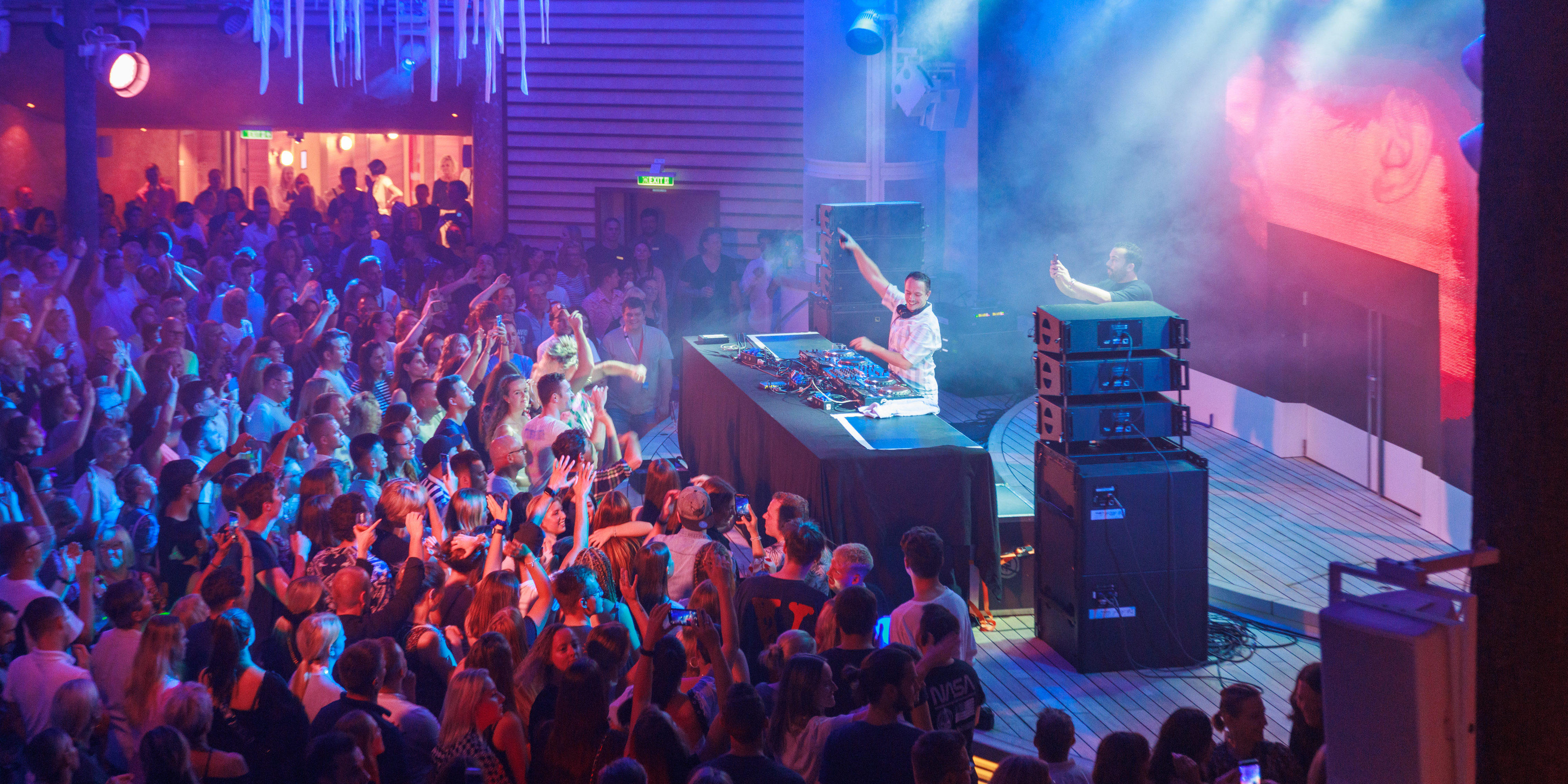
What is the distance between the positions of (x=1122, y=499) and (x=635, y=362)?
492 centimetres

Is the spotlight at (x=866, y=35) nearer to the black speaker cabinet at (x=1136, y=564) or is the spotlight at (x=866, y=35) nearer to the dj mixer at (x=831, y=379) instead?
the dj mixer at (x=831, y=379)

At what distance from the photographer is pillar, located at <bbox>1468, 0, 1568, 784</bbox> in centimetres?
244

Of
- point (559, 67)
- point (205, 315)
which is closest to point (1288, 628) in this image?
point (205, 315)

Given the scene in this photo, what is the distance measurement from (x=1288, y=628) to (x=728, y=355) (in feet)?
15.8

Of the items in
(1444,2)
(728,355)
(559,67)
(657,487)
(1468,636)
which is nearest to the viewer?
(1468,636)

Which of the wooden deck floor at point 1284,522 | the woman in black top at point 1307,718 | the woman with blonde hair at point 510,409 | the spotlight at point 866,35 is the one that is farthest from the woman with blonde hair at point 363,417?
the spotlight at point 866,35

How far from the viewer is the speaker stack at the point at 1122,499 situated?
21.7 ft

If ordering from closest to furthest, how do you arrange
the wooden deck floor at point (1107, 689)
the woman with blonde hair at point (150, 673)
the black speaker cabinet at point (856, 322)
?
the woman with blonde hair at point (150, 673)
the wooden deck floor at point (1107, 689)
the black speaker cabinet at point (856, 322)

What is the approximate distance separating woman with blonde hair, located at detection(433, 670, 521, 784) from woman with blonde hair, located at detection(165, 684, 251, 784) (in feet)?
2.11

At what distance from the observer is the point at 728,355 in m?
10.5

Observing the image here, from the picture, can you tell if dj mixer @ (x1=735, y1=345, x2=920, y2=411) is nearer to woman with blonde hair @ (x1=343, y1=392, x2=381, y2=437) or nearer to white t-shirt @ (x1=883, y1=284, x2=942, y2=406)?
white t-shirt @ (x1=883, y1=284, x2=942, y2=406)

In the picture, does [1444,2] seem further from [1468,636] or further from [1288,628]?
[1468,636]

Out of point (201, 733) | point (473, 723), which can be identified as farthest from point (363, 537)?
point (473, 723)

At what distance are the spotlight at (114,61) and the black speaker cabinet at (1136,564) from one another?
1074cm
